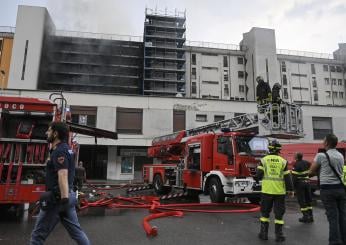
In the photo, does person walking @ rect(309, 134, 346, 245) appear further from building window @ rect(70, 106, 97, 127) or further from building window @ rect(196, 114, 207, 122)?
building window @ rect(196, 114, 207, 122)

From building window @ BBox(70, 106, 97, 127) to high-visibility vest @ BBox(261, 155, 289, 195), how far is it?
24.5 metres

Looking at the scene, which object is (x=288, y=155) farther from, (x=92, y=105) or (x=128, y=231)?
(x=92, y=105)

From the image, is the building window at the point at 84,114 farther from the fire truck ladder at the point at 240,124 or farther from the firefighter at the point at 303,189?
the firefighter at the point at 303,189

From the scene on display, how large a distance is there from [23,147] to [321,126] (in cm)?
3188

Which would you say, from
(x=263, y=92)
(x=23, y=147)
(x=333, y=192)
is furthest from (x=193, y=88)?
(x=333, y=192)

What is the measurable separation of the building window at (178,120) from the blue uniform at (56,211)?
26.6 m

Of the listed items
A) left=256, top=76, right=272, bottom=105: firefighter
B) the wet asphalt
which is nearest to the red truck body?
left=256, top=76, right=272, bottom=105: firefighter

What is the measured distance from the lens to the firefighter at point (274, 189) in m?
6.09

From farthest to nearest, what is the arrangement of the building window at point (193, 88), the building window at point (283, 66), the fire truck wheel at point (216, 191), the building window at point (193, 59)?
the building window at point (283, 66), the building window at point (193, 59), the building window at point (193, 88), the fire truck wheel at point (216, 191)

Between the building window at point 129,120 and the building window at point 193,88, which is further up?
the building window at point 193,88

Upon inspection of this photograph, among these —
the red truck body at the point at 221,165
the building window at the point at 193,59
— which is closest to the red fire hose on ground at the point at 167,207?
the red truck body at the point at 221,165

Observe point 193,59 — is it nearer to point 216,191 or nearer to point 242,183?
point 216,191

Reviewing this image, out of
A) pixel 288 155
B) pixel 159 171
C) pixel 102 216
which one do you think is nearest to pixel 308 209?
pixel 102 216

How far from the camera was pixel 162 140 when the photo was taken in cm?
1692
